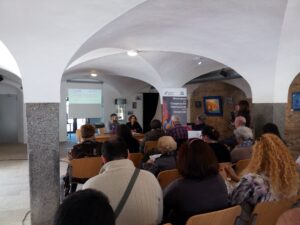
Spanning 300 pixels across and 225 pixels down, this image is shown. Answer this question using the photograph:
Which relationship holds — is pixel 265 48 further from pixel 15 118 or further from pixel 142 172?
pixel 15 118

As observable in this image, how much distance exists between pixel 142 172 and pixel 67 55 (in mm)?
1904

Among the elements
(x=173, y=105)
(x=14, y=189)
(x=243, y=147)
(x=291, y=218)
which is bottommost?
(x=14, y=189)

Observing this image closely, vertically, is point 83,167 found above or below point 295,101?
below

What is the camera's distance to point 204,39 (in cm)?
421

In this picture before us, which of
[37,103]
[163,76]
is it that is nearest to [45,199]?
[37,103]

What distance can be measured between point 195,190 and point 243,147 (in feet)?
6.54

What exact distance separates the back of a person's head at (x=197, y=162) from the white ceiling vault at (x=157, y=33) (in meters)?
1.67

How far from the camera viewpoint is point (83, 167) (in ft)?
11.7

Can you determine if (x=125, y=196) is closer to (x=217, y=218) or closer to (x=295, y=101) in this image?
(x=217, y=218)

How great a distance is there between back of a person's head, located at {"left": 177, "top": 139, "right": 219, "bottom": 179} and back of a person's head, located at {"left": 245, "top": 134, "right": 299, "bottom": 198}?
403mm

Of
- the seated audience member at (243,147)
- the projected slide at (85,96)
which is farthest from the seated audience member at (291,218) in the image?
the projected slide at (85,96)

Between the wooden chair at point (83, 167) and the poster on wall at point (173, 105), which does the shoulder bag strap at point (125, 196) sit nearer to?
the wooden chair at point (83, 167)

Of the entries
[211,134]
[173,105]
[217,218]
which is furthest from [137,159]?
[173,105]

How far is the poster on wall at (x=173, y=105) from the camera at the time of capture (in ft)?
24.9
